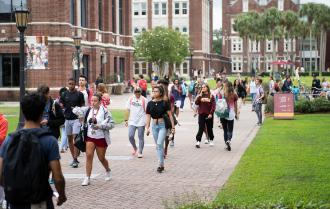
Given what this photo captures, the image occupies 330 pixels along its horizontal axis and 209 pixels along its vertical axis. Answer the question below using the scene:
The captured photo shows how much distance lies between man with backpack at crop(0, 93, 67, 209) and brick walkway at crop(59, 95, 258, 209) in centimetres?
259

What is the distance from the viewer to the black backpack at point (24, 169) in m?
4.98

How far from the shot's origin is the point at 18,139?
16.6ft

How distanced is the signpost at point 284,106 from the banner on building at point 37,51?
15.6m

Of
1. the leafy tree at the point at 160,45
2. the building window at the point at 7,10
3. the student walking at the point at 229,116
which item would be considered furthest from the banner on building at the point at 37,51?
the leafy tree at the point at 160,45

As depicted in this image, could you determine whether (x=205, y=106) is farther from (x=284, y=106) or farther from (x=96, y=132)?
(x=284, y=106)

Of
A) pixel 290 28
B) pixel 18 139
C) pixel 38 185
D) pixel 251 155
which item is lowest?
pixel 251 155

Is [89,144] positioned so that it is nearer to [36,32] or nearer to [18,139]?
[18,139]

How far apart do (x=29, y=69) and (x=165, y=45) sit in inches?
1460

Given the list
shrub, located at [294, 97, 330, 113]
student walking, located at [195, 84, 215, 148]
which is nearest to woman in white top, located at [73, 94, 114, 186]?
student walking, located at [195, 84, 215, 148]

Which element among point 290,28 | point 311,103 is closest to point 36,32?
point 311,103

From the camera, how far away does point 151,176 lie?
1156 centimetres

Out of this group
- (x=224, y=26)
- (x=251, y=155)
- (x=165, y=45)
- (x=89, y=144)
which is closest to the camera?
(x=89, y=144)

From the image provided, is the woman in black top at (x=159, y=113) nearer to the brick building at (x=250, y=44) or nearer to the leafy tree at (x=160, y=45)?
the leafy tree at (x=160, y=45)

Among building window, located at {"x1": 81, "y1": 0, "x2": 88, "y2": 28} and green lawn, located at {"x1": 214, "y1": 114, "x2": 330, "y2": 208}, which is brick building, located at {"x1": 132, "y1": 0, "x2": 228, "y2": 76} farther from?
green lawn, located at {"x1": 214, "y1": 114, "x2": 330, "y2": 208}
